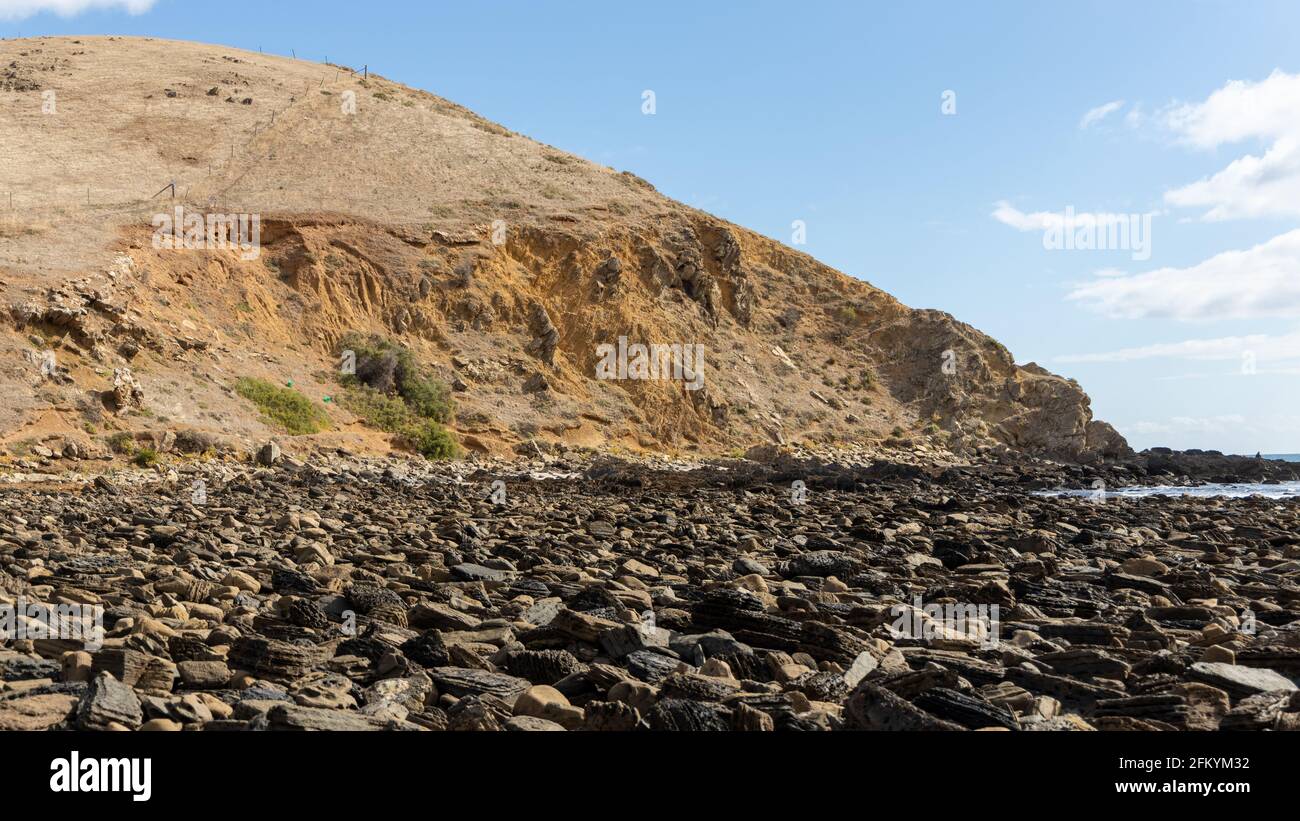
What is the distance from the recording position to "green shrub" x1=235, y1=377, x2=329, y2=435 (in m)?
27.6

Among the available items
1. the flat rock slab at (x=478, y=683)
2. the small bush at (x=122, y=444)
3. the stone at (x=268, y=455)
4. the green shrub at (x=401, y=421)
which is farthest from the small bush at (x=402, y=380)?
the flat rock slab at (x=478, y=683)

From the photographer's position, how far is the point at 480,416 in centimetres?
3319

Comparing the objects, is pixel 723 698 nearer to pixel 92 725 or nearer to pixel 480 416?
pixel 92 725

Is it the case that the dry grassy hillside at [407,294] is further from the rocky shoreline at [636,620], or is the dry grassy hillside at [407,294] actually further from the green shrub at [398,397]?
the rocky shoreline at [636,620]

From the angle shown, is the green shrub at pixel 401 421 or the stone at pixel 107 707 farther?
the green shrub at pixel 401 421

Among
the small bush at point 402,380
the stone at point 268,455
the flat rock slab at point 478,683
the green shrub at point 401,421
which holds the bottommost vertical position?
the flat rock slab at point 478,683

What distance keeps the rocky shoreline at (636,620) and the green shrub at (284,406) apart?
11474 millimetres

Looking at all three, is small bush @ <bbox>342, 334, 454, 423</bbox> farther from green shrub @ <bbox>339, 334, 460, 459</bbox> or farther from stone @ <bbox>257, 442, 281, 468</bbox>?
stone @ <bbox>257, 442, 281, 468</bbox>

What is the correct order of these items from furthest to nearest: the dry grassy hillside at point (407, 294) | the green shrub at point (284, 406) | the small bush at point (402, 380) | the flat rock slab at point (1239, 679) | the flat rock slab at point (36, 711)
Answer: the small bush at point (402, 380) → the green shrub at point (284, 406) → the dry grassy hillside at point (407, 294) → the flat rock slab at point (1239, 679) → the flat rock slab at point (36, 711)

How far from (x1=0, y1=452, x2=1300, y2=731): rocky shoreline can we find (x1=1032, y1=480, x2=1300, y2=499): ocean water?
30.1 feet

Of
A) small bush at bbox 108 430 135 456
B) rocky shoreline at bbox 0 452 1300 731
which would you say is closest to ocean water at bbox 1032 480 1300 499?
rocky shoreline at bbox 0 452 1300 731

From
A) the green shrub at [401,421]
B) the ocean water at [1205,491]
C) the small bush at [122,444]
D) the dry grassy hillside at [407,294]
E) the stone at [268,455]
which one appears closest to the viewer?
the small bush at [122,444]

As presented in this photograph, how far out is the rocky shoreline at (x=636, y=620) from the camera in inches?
199
